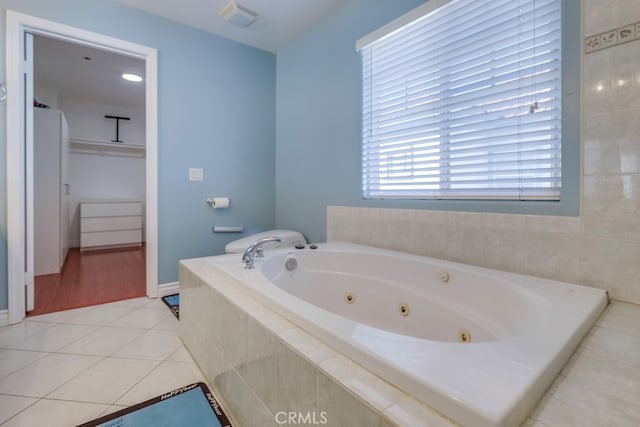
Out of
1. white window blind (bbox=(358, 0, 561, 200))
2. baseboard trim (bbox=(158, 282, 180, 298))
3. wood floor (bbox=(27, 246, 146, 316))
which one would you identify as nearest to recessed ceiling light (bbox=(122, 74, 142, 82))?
wood floor (bbox=(27, 246, 146, 316))

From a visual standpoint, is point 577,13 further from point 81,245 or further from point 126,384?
point 81,245

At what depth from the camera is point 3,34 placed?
1861 mm

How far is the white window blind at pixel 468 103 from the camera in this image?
4.21 feet

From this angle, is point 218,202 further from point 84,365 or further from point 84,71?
point 84,71

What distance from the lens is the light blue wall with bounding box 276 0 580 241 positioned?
196 centimetres

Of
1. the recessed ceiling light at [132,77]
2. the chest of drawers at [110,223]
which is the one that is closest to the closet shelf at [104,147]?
the chest of drawers at [110,223]

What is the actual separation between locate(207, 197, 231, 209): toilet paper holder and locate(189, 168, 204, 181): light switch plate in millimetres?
206

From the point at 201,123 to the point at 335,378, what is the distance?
100 inches

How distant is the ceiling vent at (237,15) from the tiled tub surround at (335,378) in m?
2.00

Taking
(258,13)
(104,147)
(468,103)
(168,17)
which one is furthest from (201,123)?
(104,147)

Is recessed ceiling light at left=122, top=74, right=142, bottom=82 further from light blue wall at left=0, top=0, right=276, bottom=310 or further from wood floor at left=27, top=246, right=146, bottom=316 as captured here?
wood floor at left=27, top=246, right=146, bottom=316

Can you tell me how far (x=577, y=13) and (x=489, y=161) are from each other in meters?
0.64

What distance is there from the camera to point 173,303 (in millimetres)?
2293

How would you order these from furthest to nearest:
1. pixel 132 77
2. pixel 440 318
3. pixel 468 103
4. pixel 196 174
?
pixel 132 77, pixel 196 174, pixel 468 103, pixel 440 318
